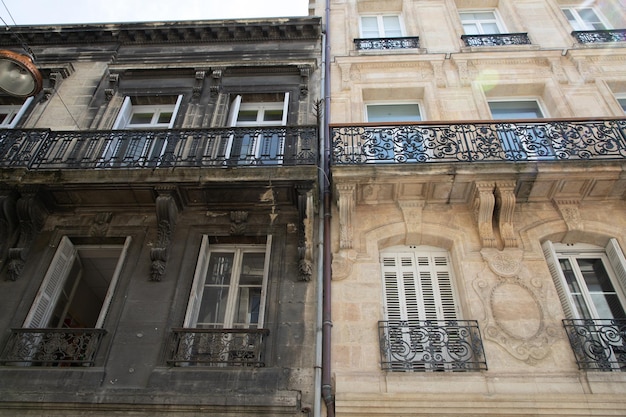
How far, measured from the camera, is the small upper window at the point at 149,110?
8961 millimetres

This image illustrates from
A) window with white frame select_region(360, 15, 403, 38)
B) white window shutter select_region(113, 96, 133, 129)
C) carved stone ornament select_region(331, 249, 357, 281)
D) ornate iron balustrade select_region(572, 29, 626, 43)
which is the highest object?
window with white frame select_region(360, 15, 403, 38)

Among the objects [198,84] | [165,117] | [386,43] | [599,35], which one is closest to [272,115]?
[198,84]

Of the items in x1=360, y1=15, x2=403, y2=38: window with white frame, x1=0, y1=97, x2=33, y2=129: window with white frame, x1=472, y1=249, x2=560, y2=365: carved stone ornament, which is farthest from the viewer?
x1=360, y1=15, x2=403, y2=38: window with white frame

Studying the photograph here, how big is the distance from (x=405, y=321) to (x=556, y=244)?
272 cm

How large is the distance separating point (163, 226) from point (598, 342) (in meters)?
5.80

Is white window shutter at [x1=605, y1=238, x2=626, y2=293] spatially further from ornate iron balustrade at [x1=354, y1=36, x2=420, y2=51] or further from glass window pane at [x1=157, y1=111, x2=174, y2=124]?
glass window pane at [x1=157, y1=111, x2=174, y2=124]

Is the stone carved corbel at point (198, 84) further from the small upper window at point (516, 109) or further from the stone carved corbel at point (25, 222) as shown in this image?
the small upper window at point (516, 109)

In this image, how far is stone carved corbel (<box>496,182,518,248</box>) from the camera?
6.50 m

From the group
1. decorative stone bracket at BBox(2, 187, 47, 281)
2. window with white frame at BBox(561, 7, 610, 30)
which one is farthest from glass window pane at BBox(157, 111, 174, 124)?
window with white frame at BBox(561, 7, 610, 30)

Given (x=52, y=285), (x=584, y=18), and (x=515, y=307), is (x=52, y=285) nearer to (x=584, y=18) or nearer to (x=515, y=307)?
(x=515, y=307)

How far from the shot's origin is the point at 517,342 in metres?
5.52

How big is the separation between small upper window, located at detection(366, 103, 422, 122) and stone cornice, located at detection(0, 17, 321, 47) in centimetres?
239

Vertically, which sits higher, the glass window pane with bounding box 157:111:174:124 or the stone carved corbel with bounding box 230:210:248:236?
the glass window pane with bounding box 157:111:174:124

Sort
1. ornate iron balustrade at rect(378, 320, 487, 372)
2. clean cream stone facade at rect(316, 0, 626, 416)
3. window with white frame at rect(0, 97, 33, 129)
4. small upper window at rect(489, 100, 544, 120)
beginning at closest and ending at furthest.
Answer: clean cream stone facade at rect(316, 0, 626, 416) → ornate iron balustrade at rect(378, 320, 487, 372) → small upper window at rect(489, 100, 544, 120) → window with white frame at rect(0, 97, 33, 129)
